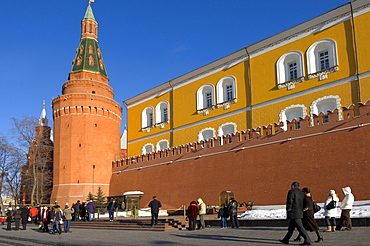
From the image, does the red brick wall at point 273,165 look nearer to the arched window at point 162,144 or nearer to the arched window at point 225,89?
the arched window at point 162,144

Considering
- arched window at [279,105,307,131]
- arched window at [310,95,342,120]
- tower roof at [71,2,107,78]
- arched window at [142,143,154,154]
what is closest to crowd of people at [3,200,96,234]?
arched window at [142,143,154,154]

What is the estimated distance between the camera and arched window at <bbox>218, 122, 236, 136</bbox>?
961 inches

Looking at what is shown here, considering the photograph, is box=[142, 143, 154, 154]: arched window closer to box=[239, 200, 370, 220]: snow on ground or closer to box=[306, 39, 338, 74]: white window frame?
box=[306, 39, 338, 74]: white window frame

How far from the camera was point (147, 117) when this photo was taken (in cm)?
3228

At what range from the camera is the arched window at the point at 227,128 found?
24416 mm

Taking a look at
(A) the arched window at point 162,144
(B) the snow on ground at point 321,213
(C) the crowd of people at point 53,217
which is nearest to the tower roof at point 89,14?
(A) the arched window at point 162,144

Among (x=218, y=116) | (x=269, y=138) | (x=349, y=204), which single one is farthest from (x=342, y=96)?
Answer: (x=349, y=204)

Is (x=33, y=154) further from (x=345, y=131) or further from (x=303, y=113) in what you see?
(x=345, y=131)

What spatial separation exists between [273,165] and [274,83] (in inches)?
218

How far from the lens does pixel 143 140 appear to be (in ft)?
104

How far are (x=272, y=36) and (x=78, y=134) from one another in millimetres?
18377

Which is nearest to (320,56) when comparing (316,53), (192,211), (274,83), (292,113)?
(316,53)

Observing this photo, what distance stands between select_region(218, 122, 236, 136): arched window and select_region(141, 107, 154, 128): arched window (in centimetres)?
822

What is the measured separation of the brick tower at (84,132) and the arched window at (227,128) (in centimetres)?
1252
